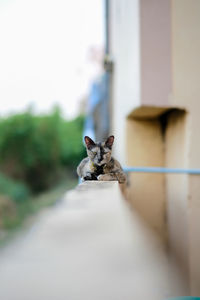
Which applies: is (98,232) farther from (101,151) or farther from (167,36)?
(167,36)

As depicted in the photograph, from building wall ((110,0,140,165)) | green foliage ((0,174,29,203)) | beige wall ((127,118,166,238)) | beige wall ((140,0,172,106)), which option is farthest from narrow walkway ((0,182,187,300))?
green foliage ((0,174,29,203))

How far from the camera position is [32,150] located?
777cm

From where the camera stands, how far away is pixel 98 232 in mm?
673

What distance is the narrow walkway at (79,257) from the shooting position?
0.58m

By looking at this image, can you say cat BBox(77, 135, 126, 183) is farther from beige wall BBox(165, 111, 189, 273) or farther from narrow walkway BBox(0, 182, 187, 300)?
beige wall BBox(165, 111, 189, 273)

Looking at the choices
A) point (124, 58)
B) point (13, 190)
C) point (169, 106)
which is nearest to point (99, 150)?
point (169, 106)

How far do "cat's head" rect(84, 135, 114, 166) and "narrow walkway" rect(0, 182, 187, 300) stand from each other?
31cm

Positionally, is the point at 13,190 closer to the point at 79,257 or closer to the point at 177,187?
the point at 177,187

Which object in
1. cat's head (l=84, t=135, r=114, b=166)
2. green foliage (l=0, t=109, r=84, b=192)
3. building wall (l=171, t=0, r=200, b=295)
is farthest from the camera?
green foliage (l=0, t=109, r=84, b=192)

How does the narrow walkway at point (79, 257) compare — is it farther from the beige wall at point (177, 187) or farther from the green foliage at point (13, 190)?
the green foliage at point (13, 190)

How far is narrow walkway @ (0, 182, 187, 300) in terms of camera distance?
58 centimetres

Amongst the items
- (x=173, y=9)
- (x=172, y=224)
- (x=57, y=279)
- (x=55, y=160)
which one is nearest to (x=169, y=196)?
(x=172, y=224)

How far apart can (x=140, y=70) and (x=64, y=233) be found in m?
1.28

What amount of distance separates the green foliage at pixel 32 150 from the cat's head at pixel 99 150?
637 centimetres
